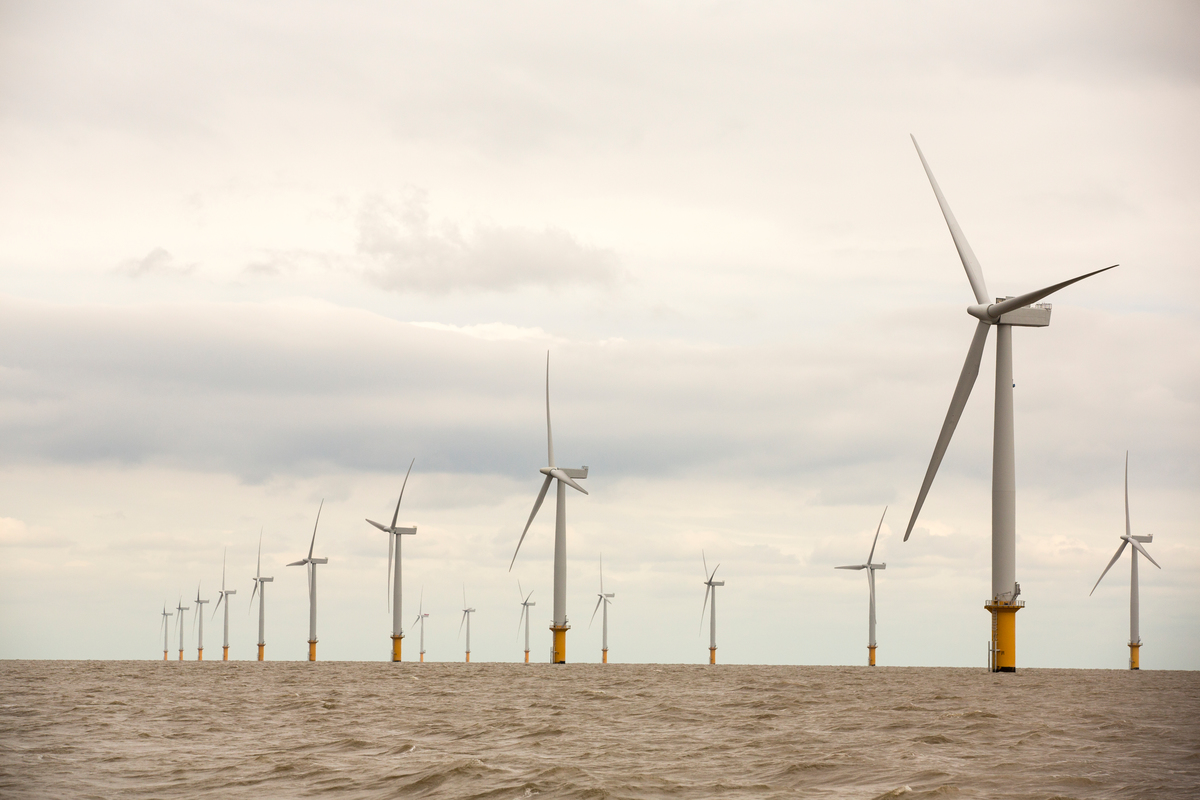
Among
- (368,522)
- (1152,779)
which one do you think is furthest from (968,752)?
(368,522)

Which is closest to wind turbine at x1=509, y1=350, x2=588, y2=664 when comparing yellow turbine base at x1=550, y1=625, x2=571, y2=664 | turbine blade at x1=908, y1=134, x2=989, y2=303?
yellow turbine base at x1=550, y1=625, x2=571, y2=664

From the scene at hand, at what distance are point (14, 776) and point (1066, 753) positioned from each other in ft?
84.2

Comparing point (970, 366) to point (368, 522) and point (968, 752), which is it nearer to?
point (968, 752)

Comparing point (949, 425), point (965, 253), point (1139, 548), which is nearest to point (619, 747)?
point (949, 425)

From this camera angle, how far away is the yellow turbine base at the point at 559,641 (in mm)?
124688

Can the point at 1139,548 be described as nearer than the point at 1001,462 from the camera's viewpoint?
No

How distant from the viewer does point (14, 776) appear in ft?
89.2

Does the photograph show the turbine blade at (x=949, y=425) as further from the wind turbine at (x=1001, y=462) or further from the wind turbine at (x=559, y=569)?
the wind turbine at (x=559, y=569)

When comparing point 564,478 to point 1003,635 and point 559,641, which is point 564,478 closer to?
point 559,641

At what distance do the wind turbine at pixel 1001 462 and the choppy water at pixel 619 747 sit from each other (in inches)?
563

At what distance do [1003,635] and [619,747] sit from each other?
47.5 m

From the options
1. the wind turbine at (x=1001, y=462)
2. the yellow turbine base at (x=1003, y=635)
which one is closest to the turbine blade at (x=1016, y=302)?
the wind turbine at (x=1001, y=462)

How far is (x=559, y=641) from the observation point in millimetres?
125375

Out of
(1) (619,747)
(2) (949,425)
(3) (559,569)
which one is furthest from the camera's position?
(3) (559,569)
